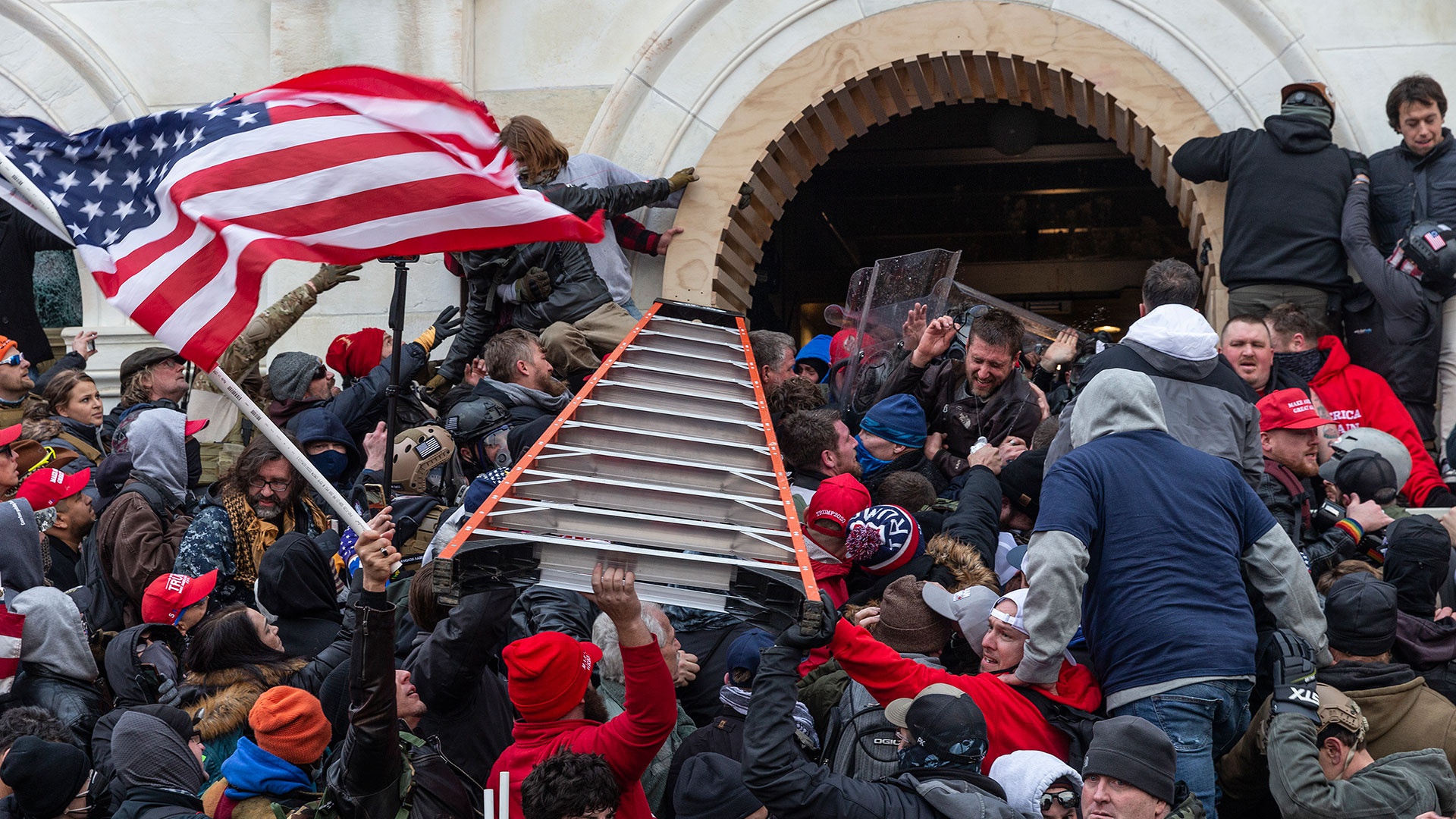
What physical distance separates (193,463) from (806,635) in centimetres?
469

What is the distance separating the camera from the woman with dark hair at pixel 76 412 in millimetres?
8055

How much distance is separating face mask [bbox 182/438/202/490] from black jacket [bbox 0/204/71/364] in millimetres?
2548

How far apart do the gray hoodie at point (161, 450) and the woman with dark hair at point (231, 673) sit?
6.71 ft

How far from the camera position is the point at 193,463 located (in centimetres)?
786

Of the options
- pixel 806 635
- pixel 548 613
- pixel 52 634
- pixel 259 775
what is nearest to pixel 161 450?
pixel 52 634

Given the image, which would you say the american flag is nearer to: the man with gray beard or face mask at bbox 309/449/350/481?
the man with gray beard

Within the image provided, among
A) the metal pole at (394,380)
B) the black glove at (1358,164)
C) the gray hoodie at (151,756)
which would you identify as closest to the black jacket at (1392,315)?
the black glove at (1358,164)

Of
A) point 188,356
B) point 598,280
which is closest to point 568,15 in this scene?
point 598,280

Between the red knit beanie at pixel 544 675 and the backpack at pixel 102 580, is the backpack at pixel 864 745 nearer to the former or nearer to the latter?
the red knit beanie at pixel 544 675

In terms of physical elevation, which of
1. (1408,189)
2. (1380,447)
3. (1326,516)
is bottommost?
(1326,516)

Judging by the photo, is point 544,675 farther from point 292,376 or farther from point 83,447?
point 83,447

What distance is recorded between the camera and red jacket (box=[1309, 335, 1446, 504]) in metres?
7.52

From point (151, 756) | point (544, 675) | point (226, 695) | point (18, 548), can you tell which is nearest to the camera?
point (544, 675)

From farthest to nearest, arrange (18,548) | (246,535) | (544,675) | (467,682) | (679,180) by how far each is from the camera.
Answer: (679,180)
(246,535)
(18,548)
(467,682)
(544,675)
